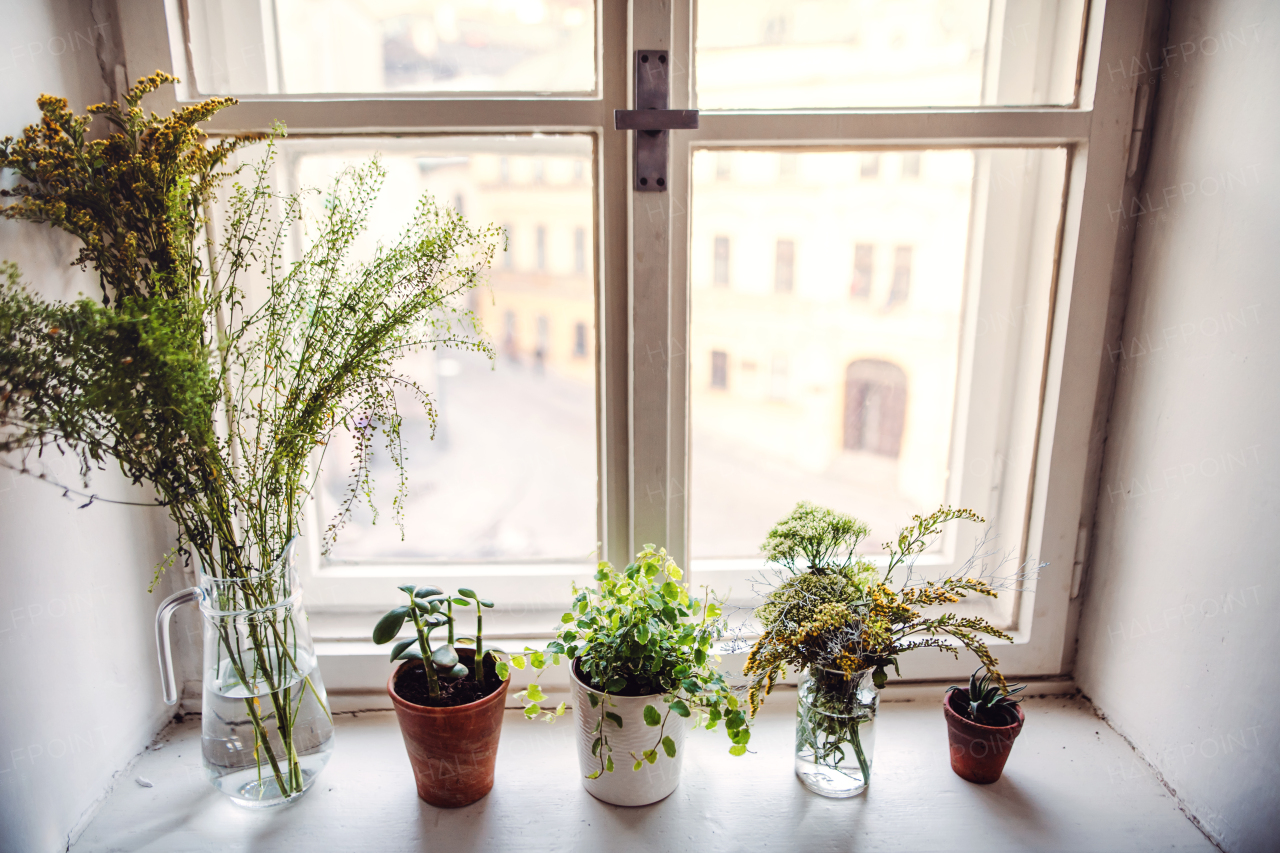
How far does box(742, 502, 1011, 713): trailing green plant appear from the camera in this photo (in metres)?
1.07

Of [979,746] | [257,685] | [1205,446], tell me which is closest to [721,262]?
[1205,446]

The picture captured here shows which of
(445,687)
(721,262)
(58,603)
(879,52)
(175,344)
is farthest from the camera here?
(721,262)

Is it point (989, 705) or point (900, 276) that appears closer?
point (989, 705)

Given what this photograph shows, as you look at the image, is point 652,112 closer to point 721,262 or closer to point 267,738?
point 721,262

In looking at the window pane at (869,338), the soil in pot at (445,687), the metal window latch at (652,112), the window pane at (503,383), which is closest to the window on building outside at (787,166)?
the window pane at (869,338)

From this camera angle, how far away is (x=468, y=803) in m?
1.18

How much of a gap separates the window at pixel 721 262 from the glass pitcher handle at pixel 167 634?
3.14ft

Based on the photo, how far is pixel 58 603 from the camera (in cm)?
105

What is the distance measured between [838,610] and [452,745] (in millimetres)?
582

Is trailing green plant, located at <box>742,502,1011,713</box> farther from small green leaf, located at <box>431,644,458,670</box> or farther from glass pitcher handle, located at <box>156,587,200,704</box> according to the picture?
glass pitcher handle, located at <box>156,587,200,704</box>

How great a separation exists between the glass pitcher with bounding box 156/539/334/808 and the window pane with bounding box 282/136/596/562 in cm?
36

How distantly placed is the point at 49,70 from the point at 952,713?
1.59 m

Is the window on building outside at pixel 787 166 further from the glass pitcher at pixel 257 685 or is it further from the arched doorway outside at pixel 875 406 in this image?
the glass pitcher at pixel 257 685

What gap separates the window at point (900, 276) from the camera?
1403mm
